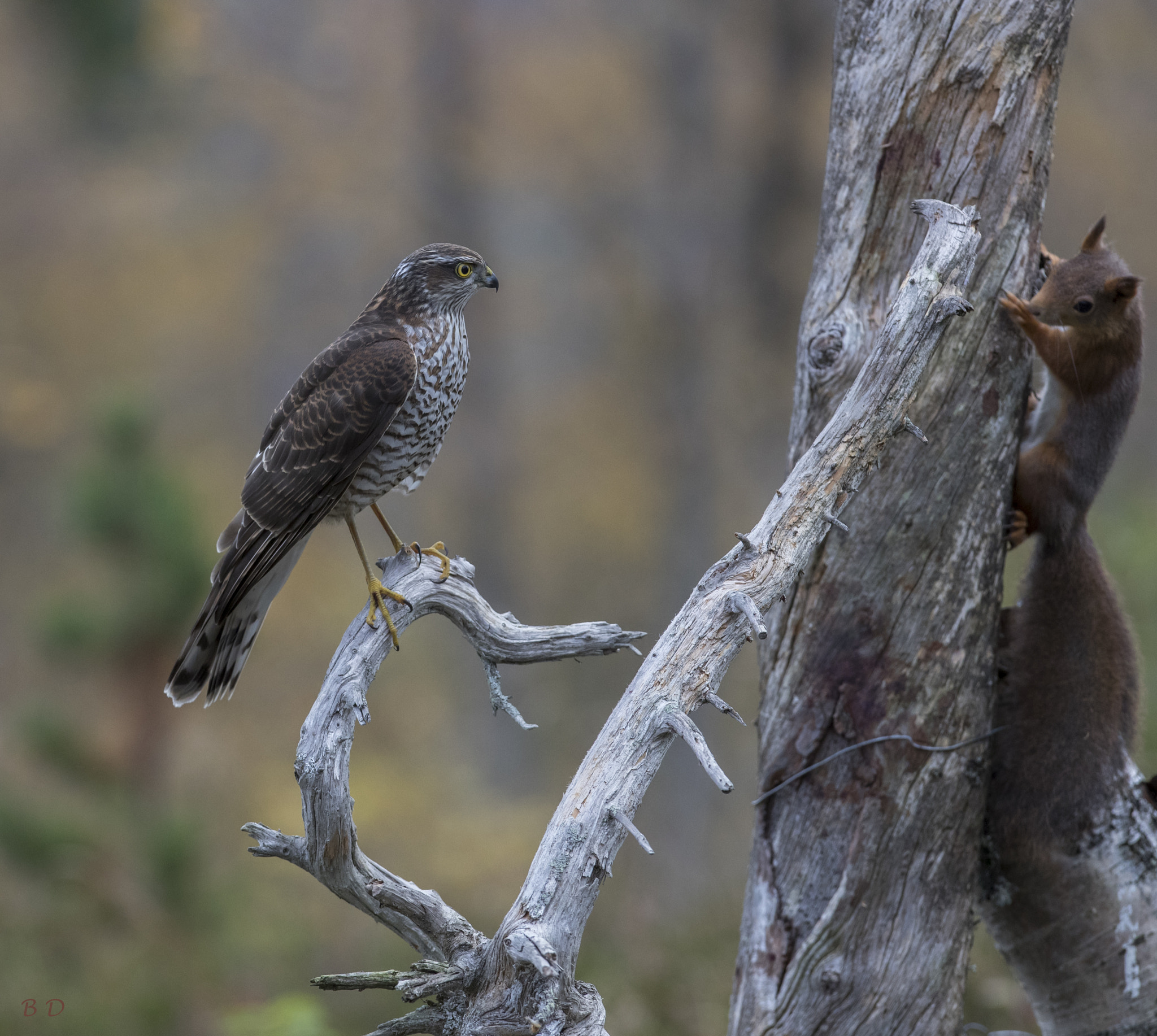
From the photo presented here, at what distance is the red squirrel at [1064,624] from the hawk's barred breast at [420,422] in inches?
65.2

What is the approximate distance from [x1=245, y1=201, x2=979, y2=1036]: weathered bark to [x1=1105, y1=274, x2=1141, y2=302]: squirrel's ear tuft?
18.1 inches

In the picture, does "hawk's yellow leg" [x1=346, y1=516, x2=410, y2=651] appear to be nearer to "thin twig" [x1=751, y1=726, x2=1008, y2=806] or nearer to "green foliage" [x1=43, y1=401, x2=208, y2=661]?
"thin twig" [x1=751, y1=726, x2=1008, y2=806]

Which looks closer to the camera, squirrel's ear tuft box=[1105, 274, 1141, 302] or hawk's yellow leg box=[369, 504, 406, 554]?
squirrel's ear tuft box=[1105, 274, 1141, 302]

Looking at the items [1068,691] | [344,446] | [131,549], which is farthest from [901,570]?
[131,549]

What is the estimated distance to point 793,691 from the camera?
326cm

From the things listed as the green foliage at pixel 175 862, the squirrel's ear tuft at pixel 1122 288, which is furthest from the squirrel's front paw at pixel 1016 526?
the green foliage at pixel 175 862

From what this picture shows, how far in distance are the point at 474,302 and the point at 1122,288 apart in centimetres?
1116

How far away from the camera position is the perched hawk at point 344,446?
293cm

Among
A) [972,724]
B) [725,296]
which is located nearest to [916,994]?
[972,724]

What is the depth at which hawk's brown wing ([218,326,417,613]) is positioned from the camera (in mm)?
2916

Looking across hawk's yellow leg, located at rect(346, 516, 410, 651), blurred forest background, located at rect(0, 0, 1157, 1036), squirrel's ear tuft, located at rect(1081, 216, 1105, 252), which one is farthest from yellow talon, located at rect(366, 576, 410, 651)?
blurred forest background, located at rect(0, 0, 1157, 1036)

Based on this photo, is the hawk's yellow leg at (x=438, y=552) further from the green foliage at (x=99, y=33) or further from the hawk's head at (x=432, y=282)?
the green foliage at (x=99, y=33)

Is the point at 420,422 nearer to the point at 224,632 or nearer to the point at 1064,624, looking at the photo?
the point at 224,632

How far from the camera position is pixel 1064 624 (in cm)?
313
